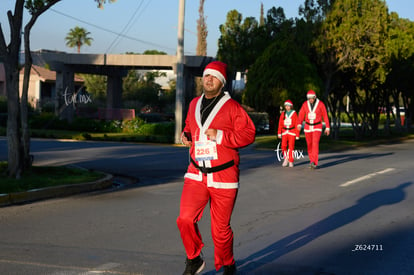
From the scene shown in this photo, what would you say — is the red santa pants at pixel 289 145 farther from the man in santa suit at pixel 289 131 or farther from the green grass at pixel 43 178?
the green grass at pixel 43 178

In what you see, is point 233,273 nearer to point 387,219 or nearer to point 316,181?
point 387,219

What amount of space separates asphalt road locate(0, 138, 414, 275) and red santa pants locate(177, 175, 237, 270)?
57 centimetres

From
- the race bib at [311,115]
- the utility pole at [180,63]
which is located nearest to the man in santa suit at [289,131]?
the race bib at [311,115]

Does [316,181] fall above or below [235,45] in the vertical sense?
below

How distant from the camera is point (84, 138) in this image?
90.0ft

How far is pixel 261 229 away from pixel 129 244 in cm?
183

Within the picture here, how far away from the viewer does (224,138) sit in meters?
5.40

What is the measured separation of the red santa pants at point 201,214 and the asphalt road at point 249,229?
22.5 inches

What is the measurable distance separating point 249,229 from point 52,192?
429 cm

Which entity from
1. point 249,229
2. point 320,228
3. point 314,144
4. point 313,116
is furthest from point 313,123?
point 249,229

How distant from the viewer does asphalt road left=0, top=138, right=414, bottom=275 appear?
6262mm

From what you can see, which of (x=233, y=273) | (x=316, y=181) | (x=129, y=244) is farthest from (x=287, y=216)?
(x=316, y=181)

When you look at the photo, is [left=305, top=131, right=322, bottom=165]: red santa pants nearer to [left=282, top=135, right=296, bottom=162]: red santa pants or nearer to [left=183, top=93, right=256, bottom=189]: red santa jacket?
[left=282, top=135, right=296, bottom=162]: red santa pants

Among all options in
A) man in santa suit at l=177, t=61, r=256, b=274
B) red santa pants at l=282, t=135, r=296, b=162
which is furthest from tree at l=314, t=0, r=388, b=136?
man in santa suit at l=177, t=61, r=256, b=274
